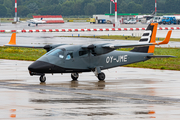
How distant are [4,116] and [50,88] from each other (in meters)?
7.59

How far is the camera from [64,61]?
23.0 meters

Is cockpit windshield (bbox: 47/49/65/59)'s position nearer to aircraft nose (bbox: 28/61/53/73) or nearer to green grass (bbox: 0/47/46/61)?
aircraft nose (bbox: 28/61/53/73)

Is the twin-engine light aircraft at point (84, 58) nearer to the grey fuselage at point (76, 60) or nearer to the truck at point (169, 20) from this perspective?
the grey fuselage at point (76, 60)

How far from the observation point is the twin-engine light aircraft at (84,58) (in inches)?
883

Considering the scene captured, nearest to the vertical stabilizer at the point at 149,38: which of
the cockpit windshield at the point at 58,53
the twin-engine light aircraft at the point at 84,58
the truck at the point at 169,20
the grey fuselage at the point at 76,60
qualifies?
the twin-engine light aircraft at the point at 84,58

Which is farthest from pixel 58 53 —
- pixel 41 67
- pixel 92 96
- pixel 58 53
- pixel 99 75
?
pixel 92 96

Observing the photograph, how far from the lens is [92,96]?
17.8 metres

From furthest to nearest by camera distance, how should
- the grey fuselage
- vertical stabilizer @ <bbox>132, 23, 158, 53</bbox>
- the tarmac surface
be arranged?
1. vertical stabilizer @ <bbox>132, 23, 158, 53</bbox>
2. the grey fuselage
3. the tarmac surface

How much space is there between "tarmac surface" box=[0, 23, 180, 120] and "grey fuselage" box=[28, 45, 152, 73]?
33.2 inches

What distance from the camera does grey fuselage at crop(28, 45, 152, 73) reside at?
2228 cm

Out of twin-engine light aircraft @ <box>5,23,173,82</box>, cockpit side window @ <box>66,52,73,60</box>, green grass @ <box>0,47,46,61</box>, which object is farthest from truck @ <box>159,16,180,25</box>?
cockpit side window @ <box>66,52,73,60</box>

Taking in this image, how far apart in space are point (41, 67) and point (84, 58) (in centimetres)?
317

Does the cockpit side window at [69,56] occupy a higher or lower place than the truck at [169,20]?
higher

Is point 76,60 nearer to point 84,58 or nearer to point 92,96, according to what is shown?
point 84,58
